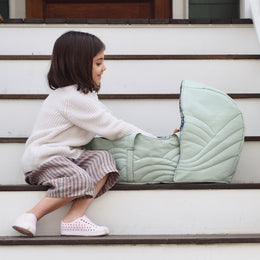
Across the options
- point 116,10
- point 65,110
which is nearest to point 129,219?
point 65,110

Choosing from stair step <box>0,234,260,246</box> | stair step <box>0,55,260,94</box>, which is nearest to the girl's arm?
stair step <box>0,234,260,246</box>

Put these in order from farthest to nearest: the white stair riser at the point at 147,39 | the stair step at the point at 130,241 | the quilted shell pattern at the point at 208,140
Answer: the white stair riser at the point at 147,39 → the quilted shell pattern at the point at 208,140 → the stair step at the point at 130,241

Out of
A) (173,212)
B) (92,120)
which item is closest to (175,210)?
(173,212)

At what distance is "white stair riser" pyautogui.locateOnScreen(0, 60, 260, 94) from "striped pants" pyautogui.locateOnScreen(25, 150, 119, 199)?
87 centimetres

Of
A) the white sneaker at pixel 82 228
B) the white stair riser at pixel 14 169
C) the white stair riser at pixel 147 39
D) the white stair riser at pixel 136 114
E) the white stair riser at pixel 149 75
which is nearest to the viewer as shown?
the white sneaker at pixel 82 228

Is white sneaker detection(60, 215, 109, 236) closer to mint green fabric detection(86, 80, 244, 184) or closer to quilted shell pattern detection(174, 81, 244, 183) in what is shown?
mint green fabric detection(86, 80, 244, 184)

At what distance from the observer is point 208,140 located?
2.09 meters

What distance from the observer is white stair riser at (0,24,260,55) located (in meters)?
3.19

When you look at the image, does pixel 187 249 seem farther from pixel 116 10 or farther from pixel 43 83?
pixel 116 10

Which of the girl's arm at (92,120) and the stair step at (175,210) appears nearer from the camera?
the stair step at (175,210)

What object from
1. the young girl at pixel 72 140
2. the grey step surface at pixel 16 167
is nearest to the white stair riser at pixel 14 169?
the grey step surface at pixel 16 167

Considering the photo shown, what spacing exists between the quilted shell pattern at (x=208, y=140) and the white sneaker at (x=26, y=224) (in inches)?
21.9

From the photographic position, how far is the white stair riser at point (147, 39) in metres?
3.19

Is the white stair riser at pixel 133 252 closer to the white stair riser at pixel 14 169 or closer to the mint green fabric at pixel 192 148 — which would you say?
the mint green fabric at pixel 192 148
